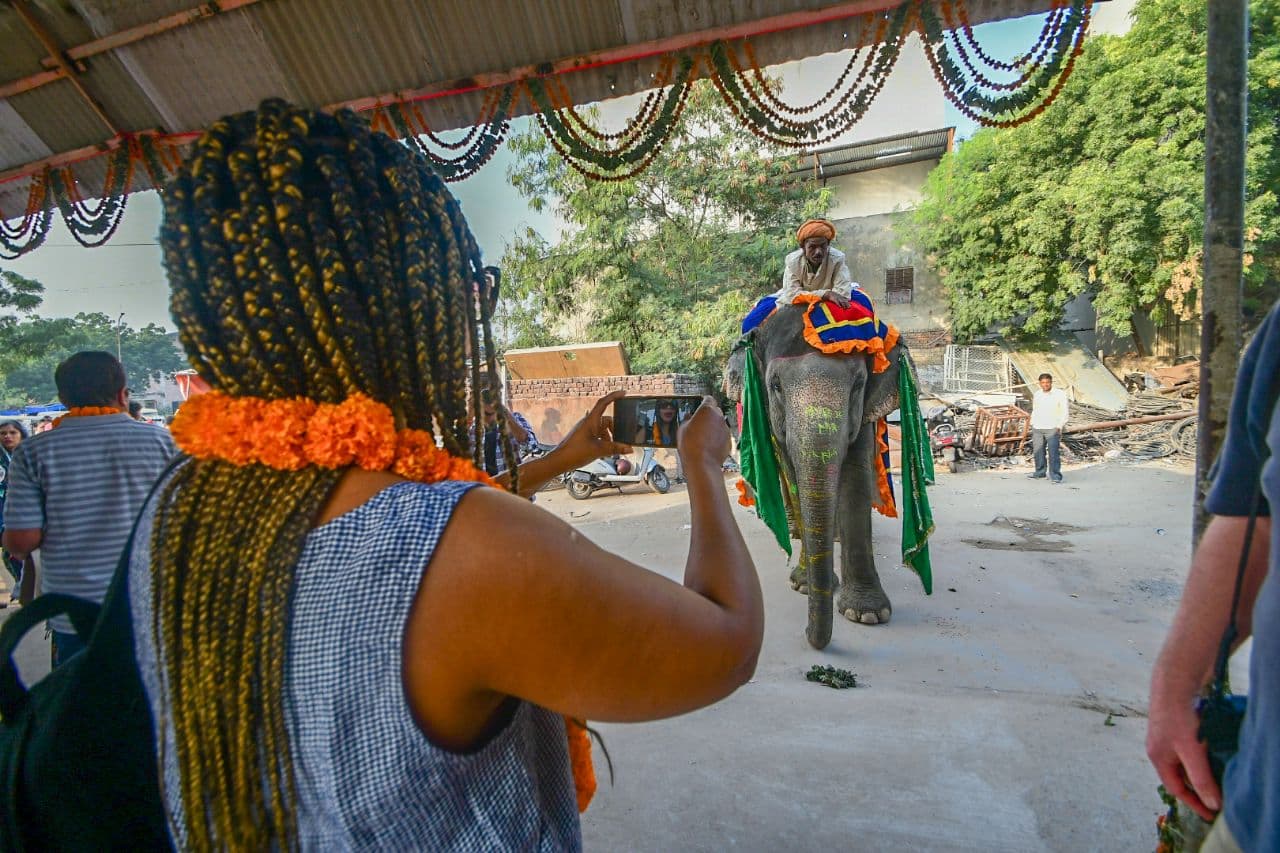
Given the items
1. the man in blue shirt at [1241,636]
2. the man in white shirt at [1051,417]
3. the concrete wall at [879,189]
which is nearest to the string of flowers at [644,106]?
the man in blue shirt at [1241,636]

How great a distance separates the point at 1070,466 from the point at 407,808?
13.6 metres

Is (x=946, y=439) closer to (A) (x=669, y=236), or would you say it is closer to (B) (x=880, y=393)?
(A) (x=669, y=236)

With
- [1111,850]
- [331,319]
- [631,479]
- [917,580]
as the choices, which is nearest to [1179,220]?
[631,479]

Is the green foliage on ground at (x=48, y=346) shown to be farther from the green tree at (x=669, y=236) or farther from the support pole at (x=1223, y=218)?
the support pole at (x=1223, y=218)

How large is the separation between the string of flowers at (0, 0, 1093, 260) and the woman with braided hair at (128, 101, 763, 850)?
2720mm

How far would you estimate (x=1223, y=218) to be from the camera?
1589mm

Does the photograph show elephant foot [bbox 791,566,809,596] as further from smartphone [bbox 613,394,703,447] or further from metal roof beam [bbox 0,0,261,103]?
metal roof beam [bbox 0,0,261,103]

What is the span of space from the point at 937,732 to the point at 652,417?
208 centimetres

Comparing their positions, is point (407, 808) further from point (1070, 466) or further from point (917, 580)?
point (1070, 466)

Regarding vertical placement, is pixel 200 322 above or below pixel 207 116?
below

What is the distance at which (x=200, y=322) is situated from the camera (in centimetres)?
84

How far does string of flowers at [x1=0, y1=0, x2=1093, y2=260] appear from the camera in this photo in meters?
2.94

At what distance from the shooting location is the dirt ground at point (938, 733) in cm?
207

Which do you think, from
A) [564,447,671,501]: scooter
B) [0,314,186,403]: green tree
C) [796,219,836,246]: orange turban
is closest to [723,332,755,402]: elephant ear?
[796,219,836,246]: orange turban
